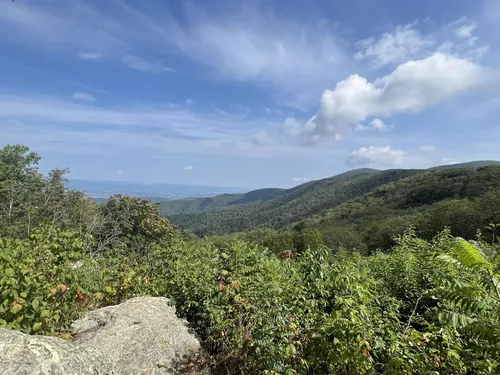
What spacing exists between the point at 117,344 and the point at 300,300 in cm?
324

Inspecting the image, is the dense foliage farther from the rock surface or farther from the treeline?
the treeline

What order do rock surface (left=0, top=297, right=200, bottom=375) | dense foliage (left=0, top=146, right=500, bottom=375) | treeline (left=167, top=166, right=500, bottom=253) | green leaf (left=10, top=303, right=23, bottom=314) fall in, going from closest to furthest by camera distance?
dense foliage (left=0, top=146, right=500, bottom=375), rock surface (left=0, top=297, right=200, bottom=375), green leaf (left=10, top=303, right=23, bottom=314), treeline (left=167, top=166, right=500, bottom=253)

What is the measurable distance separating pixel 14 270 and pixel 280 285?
3.70 metres

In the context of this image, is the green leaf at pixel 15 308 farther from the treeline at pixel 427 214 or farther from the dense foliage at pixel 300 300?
the treeline at pixel 427 214

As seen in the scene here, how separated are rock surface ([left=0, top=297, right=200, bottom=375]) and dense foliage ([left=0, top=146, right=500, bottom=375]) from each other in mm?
365

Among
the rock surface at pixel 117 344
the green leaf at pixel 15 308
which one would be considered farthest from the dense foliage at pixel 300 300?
the rock surface at pixel 117 344

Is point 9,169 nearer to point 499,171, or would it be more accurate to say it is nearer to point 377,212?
point 377,212

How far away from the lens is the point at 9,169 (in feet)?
123

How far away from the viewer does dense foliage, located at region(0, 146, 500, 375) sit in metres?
2.96

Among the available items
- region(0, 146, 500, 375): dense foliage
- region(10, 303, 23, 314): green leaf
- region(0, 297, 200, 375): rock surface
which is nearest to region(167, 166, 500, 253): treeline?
region(0, 146, 500, 375): dense foliage

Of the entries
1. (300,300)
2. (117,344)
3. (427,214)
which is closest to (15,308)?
(117,344)

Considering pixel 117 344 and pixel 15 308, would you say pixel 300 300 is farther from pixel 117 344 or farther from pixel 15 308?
pixel 15 308

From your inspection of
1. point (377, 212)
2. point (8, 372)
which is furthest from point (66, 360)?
point (377, 212)

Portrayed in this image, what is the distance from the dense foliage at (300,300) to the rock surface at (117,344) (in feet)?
1.20
